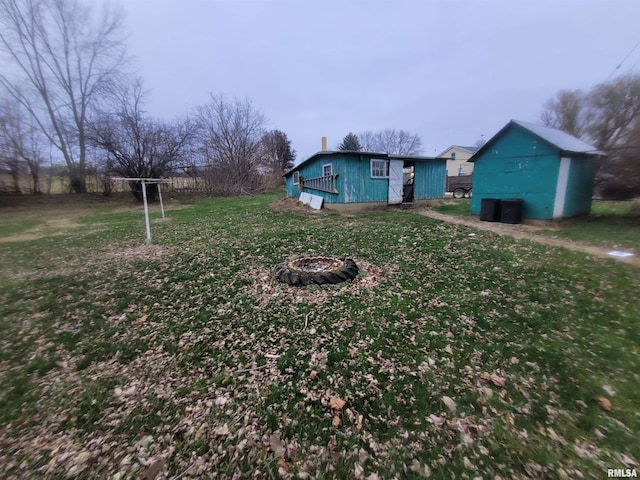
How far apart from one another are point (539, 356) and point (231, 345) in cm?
349

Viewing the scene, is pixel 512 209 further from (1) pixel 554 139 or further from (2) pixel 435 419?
(2) pixel 435 419

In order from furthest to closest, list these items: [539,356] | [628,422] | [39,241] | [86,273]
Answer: [39,241] < [86,273] < [539,356] < [628,422]

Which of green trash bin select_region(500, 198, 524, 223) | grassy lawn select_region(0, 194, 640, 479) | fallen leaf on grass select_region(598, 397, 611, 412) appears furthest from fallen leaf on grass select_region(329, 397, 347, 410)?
green trash bin select_region(500, 198, 524, 223)

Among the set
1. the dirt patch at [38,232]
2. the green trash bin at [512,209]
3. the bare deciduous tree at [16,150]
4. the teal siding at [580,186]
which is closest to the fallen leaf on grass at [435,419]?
the green trash bin at [512,209]

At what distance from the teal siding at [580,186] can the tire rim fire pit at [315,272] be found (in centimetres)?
885

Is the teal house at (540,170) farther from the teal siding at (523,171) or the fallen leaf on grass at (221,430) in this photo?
the fallen leaf on grass at (221,430)

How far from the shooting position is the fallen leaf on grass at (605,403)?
227 cm

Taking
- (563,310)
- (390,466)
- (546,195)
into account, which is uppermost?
(546,195)

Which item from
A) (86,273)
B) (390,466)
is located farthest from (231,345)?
(86,273)

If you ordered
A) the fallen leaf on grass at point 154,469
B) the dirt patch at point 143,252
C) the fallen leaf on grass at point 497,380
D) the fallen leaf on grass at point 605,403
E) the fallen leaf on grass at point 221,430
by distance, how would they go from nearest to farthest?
the fallen leaf on grass at point 154,469, the fallen leaf on grass at point 221,430, the fallen leaf on grass at point 605,403, the fallen leaf on grass at point 497,380, the dirt patch at point 143,252

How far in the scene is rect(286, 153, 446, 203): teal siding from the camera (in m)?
12.5

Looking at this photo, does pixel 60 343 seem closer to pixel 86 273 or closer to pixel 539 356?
pixel 86 273

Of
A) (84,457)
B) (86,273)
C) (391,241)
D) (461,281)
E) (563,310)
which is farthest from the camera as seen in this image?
(391,241)

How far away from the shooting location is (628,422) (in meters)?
2.12
